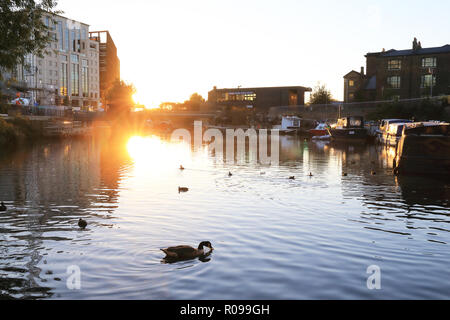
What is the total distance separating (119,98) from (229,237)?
141 metres

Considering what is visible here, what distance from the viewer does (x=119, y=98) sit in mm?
148500

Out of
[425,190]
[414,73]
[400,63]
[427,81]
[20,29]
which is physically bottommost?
[425,190]

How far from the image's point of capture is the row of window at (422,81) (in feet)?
288

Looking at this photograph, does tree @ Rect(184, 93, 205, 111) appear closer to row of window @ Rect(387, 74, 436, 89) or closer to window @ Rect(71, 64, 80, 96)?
window @ Rect(71, 64, 80, 96)

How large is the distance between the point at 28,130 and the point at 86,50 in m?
103

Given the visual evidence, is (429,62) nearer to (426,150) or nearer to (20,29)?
(426,150)

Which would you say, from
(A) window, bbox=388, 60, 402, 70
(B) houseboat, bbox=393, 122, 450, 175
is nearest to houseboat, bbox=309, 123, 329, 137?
(A) window, bbox=388, 60, 402, 70

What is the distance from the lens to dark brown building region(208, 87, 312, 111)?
131875 millimetres

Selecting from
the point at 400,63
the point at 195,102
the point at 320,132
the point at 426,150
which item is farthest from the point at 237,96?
the point at 426,150

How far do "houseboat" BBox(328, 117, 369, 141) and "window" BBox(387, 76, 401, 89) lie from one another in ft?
114

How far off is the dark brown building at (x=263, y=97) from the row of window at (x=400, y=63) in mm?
41723

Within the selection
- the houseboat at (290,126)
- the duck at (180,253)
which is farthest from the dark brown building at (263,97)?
the duck at (180,253)
